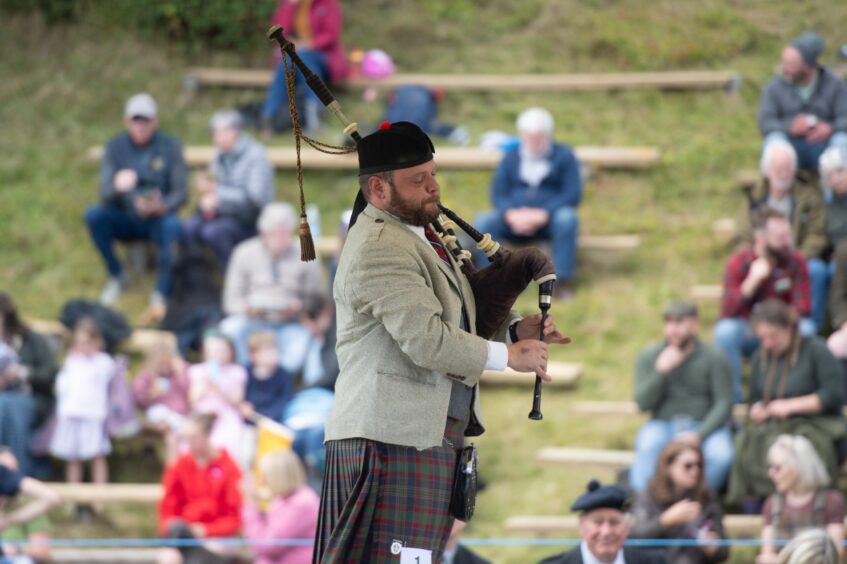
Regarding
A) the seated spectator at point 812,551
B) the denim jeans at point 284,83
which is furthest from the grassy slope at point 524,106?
the seated spectator at point 812,551

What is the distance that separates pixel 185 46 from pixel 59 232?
1.78 m

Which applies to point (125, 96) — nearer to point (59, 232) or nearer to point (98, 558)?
point (59, 232)

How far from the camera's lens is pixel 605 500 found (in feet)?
14.8

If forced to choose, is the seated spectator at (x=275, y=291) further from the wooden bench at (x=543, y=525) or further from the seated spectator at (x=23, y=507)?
the wooden bench at (x=543, y=525)

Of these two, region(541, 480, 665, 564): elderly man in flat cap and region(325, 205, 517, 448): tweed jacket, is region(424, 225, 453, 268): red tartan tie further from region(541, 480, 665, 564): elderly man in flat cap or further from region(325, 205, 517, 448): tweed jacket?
region(541, 480, 665, 564): elderly man in flat cap

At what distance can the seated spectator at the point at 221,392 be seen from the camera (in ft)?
20.7

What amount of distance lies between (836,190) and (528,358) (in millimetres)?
3809

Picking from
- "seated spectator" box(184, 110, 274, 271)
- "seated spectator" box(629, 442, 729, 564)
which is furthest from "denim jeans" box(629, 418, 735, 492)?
"seated spectator" box(184, 110, 274, 271)

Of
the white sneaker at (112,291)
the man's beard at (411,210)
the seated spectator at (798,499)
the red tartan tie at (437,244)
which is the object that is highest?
the white sneaker at (112,291)

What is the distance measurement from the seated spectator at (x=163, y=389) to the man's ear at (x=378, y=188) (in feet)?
11.6

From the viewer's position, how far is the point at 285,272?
7.01 m

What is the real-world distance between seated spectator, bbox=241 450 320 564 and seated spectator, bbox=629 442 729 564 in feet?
3.89

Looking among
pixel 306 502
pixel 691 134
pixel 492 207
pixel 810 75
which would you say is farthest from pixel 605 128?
pixel 306 502

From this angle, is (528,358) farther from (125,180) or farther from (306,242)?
(125,180)
